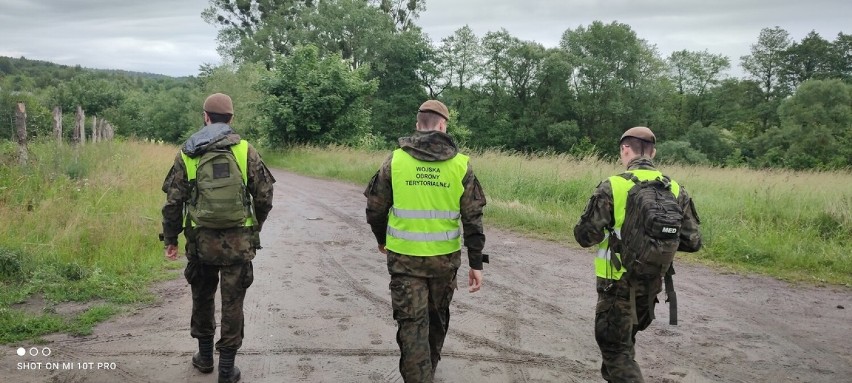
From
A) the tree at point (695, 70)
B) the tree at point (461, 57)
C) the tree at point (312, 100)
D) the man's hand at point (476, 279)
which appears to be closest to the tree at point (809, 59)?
the tree at point (695, 70)

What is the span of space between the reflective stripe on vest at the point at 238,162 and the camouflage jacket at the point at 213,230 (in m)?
0.04

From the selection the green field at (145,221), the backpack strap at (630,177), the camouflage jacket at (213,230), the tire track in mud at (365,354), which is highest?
the backpack strap at (630,177)

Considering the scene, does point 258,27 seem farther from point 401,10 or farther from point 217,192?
point 217,192

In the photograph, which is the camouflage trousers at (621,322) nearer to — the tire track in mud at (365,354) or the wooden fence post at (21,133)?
the tire track in mud at (365,354)

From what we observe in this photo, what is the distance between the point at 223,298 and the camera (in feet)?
13.0

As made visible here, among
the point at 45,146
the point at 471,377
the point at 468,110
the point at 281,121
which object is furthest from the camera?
the point at 468,110

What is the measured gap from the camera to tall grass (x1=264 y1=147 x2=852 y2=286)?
26.0 ft

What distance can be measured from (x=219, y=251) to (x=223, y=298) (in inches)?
14.3

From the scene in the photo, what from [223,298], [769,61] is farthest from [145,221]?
[769,61]

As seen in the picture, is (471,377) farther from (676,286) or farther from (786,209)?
(786,209)

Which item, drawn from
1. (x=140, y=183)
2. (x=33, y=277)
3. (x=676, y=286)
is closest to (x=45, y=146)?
(x=140, y=183)

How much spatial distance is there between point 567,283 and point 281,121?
2085 centimetres

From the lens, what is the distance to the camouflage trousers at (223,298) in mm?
3963

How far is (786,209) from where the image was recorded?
9.72 meters
